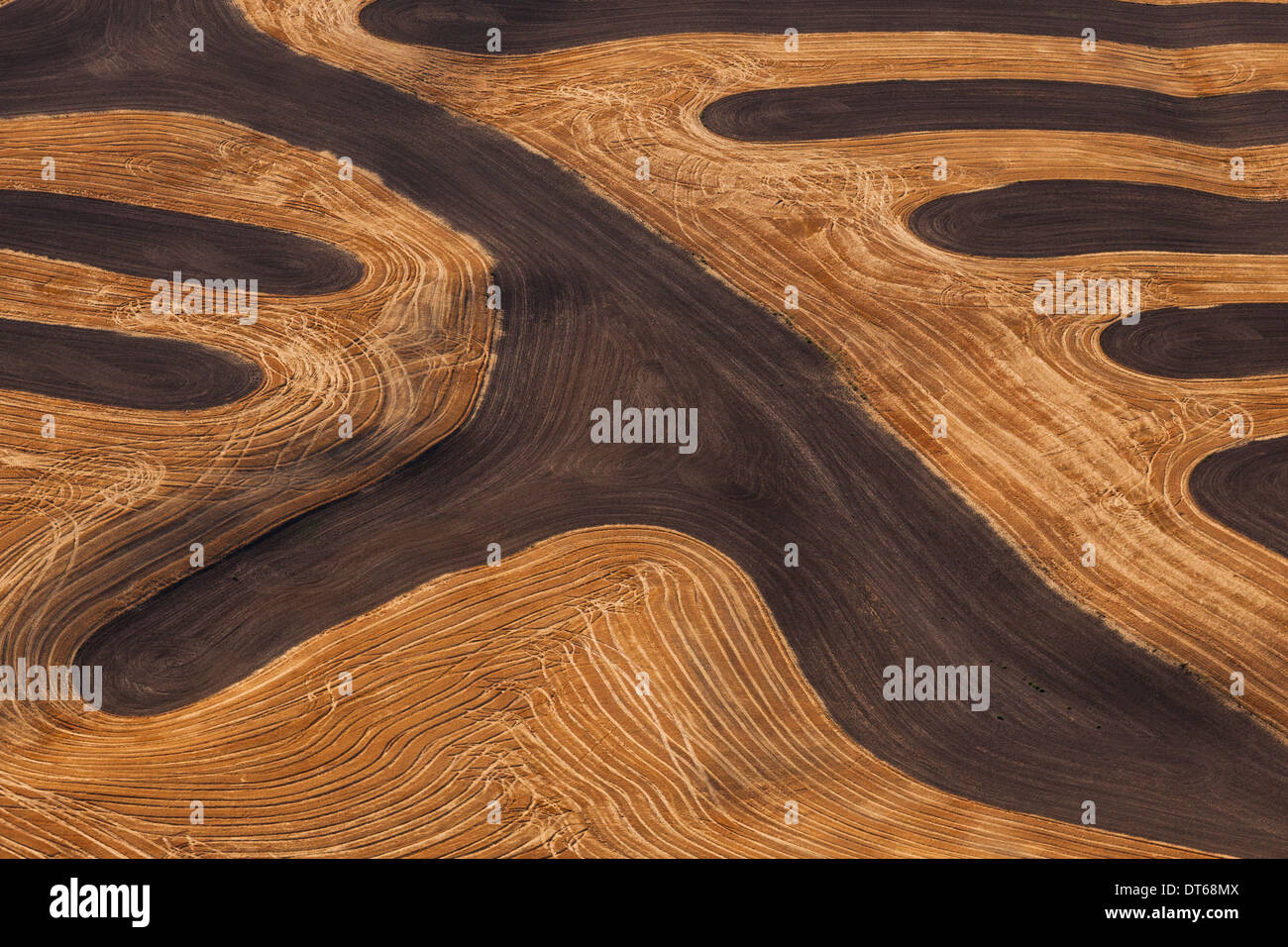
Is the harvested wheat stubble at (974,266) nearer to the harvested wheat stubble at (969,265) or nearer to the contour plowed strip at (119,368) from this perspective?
the harvested wheat stubble at (969,265)

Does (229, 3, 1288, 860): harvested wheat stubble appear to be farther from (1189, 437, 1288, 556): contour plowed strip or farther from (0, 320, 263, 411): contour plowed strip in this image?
(0, 320, 263, 411): contour plowed strip

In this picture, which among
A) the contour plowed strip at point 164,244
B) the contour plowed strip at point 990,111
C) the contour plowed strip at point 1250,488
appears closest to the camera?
the contour plowed strip at point 1250,488

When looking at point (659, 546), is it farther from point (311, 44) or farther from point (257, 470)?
point (311, 44)

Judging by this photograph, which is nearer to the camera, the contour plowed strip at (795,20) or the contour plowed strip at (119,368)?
the contour plowed strip at (119,368)

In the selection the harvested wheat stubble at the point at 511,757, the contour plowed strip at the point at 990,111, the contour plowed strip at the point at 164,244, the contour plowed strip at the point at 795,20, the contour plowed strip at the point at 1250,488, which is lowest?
the harvested wheat stubble at the point at 511,757

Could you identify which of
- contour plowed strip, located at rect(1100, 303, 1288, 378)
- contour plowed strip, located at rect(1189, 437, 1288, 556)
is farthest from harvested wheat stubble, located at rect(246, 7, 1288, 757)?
contour plowed strip, located at rect(1100, 303, 1288, 378)

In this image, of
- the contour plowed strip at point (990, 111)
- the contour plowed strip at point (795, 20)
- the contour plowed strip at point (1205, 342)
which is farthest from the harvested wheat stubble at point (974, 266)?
the contour plowed strip at point (795, 20)

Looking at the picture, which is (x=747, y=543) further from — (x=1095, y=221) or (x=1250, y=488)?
(x=1095, y=221)
